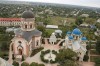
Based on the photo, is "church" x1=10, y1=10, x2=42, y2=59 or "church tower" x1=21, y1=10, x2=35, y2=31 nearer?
"church" x1=10, y1=10, x2=42, y2=59

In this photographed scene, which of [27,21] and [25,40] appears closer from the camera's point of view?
[25,40]

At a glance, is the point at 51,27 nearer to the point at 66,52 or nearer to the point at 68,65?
the point at 66,52

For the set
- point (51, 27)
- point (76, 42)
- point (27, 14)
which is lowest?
point (51, 27)

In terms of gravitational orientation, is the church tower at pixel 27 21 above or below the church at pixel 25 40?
above

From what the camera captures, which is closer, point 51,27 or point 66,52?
point 66,52

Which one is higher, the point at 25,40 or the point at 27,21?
the point at 27,21

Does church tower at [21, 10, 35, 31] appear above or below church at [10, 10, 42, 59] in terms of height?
above

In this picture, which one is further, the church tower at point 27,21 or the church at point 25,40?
the church tower at point 27,21

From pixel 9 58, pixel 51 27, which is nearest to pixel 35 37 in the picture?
pixel 9 58
